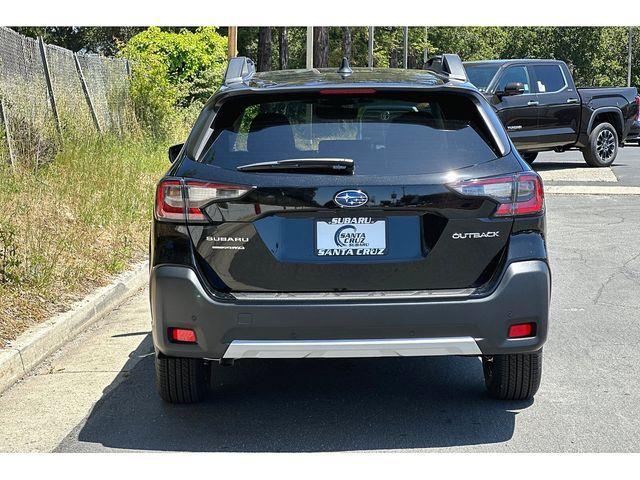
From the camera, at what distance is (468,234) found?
4719 mm

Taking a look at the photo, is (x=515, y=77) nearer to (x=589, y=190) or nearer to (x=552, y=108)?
(x=552, y=108)

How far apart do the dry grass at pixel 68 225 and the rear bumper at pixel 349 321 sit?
218 cm

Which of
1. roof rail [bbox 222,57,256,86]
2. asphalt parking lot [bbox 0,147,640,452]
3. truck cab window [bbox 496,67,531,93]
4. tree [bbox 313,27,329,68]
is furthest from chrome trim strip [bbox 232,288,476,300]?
tree [bbox 313,27,329,68]

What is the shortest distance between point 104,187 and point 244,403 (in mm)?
7080

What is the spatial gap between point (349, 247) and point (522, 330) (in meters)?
0.92

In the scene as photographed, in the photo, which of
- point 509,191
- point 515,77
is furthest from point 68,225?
point 515,77

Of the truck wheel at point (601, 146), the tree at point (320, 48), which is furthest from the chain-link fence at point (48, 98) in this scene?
the tree at point (320, 48)

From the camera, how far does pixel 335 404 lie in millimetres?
5496

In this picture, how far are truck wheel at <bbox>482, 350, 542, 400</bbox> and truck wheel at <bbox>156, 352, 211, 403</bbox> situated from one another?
1.50m

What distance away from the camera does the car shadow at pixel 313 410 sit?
4887mm
